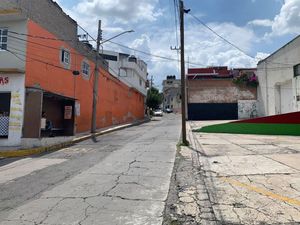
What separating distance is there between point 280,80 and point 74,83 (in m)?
24.6

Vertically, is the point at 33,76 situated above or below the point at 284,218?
above

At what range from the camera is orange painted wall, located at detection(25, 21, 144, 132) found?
16.9 m

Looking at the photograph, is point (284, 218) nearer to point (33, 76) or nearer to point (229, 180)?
point (229, 180)

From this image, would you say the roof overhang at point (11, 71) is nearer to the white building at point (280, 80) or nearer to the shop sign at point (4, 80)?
the shop sign at point (4, 80)

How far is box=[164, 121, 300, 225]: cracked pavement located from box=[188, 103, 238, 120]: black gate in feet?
118

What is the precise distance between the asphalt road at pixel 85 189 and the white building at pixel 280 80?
81.6 ft

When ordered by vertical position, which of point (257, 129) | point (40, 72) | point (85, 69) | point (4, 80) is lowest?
point (257, 129)

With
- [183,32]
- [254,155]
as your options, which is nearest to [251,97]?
[183,32]

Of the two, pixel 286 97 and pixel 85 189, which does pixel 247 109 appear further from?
pixel 85 189

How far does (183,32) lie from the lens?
1745 cm

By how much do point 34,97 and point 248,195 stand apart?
12301mm

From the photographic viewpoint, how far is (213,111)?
48156 millimetres

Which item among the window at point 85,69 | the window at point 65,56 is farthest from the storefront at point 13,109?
the window at point 85,69

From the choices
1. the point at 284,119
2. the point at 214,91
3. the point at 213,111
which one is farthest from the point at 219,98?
the point at 284,119
